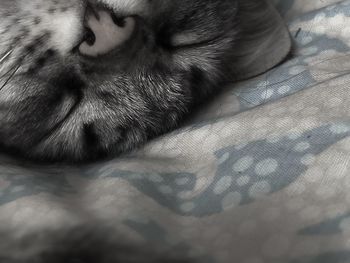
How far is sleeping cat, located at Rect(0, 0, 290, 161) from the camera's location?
927mm

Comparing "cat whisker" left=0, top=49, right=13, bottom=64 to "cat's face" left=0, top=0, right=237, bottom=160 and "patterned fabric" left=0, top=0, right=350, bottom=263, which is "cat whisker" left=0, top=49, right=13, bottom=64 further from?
"patterned fabric" left=0, top=0, right=350, bottom=263

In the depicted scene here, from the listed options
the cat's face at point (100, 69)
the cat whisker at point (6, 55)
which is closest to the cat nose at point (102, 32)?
the cat's face at point (100, 69)

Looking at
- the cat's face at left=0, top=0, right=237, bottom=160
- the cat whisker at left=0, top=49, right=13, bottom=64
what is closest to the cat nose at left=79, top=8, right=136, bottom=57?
the cat's face at left=0, top=0, right=237, bottom=160

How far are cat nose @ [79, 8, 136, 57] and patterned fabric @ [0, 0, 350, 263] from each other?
0.63 feet

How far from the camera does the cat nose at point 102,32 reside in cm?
93

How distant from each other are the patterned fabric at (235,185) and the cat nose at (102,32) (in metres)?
0.19

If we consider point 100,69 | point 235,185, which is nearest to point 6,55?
point 100,69

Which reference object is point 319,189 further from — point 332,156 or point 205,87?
point 205,87

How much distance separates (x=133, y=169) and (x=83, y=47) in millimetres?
220

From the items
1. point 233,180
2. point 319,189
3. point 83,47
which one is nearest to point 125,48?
point 83,47

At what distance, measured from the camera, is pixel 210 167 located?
2.86 feet

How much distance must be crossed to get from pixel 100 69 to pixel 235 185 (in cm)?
34

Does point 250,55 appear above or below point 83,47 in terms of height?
below

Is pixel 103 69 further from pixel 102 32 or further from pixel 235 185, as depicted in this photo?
pixel 235 185
